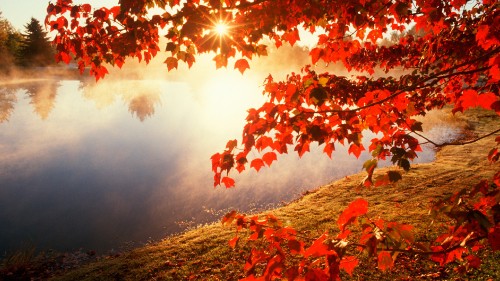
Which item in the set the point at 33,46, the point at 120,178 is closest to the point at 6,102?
the point at 120,178

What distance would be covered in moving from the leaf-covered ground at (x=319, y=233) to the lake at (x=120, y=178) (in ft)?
6.21

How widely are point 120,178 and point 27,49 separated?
5670 cm

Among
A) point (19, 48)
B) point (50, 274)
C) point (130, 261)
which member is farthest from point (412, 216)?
point (19, 48)

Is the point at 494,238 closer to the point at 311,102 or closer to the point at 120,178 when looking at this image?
the point at 311,102

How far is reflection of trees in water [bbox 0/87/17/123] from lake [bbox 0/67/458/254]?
385 mm

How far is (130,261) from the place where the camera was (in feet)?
22.5

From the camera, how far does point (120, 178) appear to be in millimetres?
13922

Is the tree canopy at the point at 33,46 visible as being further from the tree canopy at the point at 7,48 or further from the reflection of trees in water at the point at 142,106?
the reflection of trees in water at the point at 142,106

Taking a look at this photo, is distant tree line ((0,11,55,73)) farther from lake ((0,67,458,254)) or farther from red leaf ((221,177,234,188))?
red leaf ((221,177,234,188))

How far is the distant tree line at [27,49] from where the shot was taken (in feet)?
173

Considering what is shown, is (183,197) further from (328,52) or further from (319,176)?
(328,52)

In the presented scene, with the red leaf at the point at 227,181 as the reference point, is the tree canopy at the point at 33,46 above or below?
above

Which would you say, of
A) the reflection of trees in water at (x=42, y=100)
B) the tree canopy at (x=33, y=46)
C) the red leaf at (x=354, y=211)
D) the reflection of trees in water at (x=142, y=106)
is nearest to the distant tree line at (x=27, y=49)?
the tree canopy at (x=33, y=46)

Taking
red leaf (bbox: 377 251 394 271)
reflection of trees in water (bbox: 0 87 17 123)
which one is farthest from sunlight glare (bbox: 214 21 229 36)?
reflection of trees in water (bbox: 0 87 17 123)
